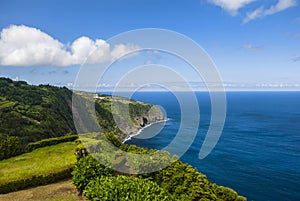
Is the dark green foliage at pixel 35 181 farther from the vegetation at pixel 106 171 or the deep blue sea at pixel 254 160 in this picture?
the deep blue sea at pixel 254 160

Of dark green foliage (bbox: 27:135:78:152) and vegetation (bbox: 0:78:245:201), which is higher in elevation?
dark green foliage (bbox: 27:135:78:152)

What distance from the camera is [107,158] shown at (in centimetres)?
1438

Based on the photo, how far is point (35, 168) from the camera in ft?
51.8

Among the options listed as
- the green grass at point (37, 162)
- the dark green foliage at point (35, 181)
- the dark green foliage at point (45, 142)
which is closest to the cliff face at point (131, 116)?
the dark green foliage at point (45, 142)

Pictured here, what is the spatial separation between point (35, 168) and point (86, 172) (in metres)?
5.04

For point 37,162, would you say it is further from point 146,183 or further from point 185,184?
point 185,184

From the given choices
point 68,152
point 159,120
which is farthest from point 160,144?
point 68,152

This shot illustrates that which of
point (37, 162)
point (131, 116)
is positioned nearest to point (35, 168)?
point (37, 162)

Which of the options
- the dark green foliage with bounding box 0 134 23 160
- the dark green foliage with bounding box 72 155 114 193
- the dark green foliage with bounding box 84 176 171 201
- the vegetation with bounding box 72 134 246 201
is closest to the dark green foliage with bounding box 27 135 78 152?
the dark green foliage with bounding box 0 134 23 160

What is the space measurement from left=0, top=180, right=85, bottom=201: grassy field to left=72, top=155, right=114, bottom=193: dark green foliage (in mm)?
665

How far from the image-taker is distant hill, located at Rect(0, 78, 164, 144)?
68.6 meters

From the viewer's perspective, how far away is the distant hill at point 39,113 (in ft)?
225

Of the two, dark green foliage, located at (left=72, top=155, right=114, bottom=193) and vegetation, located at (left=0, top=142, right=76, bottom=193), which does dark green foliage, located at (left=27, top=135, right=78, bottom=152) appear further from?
dark green foliage, located at (left=72, top=155, right=114, bottom=193)

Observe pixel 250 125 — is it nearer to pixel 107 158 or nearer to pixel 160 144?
pixel 160 144
